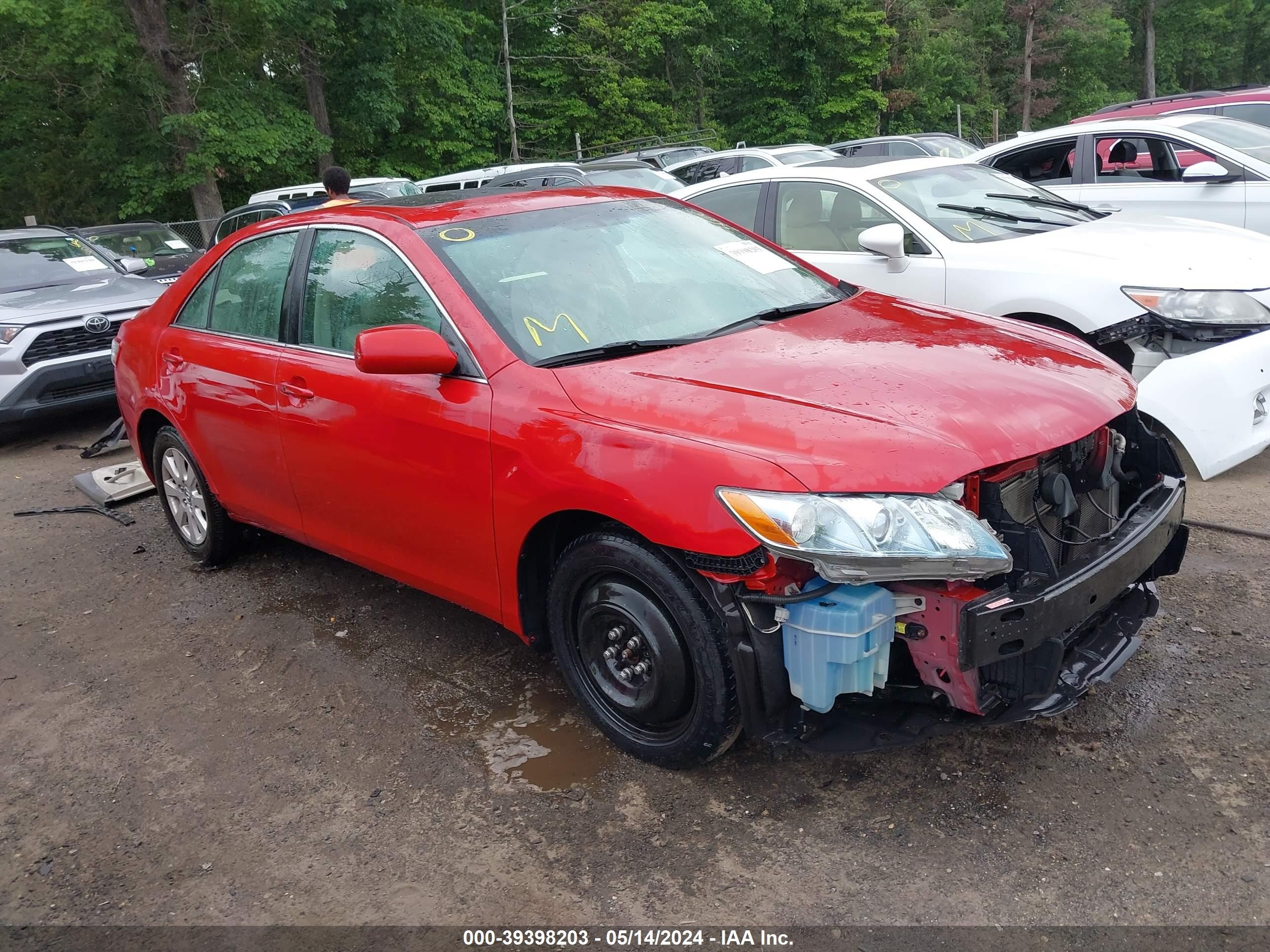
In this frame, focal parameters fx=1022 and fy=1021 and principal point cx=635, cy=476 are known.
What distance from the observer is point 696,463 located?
270 centimetres

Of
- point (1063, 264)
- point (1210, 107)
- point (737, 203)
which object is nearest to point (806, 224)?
point (737, 203)

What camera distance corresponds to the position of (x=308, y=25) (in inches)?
938

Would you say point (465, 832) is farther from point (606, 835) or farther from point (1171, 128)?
point (1171, 128)

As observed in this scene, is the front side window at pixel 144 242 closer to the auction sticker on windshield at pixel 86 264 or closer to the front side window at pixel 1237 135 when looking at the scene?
the auction sticker on windshield at pixel 86 264

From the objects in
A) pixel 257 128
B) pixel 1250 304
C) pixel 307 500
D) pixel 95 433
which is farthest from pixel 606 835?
pixel 257 128

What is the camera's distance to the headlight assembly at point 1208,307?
4.98 m

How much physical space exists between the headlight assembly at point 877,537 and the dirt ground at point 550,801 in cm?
79

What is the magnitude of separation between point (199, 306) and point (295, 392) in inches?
47.0

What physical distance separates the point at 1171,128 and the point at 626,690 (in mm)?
7863

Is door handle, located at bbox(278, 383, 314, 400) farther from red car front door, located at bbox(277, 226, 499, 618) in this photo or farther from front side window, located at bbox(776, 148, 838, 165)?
front side window, located at bbox(776, 148, 838, 165)

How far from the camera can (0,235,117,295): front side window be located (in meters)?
9.07

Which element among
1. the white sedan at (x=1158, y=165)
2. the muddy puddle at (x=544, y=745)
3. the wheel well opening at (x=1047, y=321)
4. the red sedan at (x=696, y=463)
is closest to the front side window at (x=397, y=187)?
the white sedan at (x=1158, y=165)

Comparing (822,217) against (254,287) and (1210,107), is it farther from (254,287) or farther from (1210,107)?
(1210,107)

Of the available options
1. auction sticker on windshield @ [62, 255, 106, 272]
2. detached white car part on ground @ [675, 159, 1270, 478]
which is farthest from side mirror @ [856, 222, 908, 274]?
auction sticker on windshield @ [62, 255, 106, 272]
